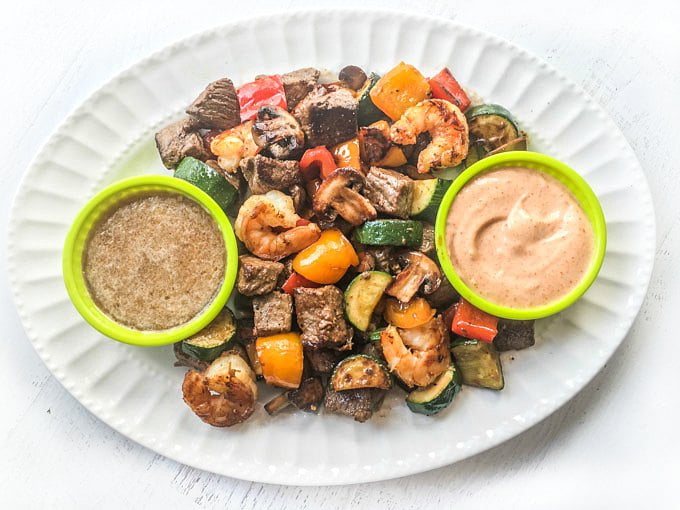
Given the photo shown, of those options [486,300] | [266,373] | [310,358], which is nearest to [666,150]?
[486,300]

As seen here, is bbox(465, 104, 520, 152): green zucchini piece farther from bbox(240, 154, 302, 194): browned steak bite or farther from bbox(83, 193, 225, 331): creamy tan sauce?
bbox(83, 193, 225, 331): creamy tan sauce

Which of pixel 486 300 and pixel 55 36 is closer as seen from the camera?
pixel 486 300

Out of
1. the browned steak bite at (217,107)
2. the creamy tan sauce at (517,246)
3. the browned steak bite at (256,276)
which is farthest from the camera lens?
the browned steak bite at (217,107)

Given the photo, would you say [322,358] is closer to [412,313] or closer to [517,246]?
[412,313]

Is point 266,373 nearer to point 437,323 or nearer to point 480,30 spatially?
point 437,323

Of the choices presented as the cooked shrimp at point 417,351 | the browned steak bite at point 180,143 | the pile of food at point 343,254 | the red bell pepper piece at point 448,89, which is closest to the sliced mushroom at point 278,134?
the pile of food at point 343,254

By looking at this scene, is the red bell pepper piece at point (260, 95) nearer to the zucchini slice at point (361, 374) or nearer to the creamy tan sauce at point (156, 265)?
the creamy tan sauce at point (156, 265)

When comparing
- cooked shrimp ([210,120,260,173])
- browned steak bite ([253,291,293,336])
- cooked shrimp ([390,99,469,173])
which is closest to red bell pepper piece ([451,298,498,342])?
cooked shrimp ([390,99,469,173])
